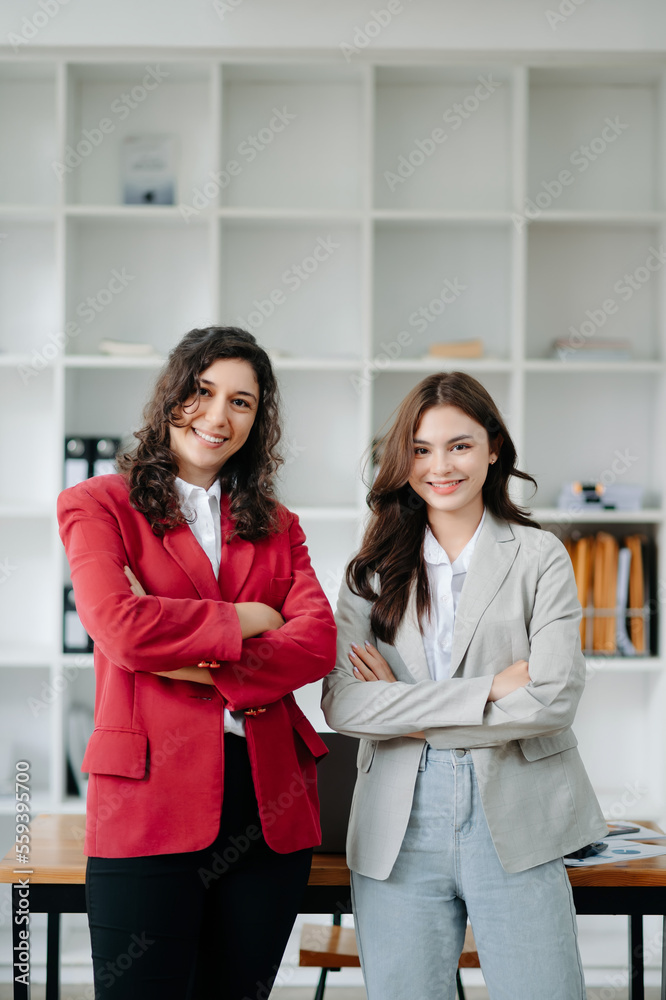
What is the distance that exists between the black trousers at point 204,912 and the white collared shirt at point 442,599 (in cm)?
41

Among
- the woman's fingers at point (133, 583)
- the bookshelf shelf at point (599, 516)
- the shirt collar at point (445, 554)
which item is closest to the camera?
the woman's fingers at point (133, 583)

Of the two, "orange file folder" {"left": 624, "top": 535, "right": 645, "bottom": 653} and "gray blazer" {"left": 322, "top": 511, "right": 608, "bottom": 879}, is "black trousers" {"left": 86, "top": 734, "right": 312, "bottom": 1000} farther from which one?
"orange file folder" {"left": 624, "top": 535, "right": 645, "bottom": 653}

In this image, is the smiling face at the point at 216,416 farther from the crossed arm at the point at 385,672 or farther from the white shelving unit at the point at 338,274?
the white shelving unit at the point at 338,274

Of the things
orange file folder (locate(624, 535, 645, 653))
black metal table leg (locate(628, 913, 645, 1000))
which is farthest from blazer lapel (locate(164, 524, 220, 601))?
orange file folder (locate(624, 535, 645, 653))

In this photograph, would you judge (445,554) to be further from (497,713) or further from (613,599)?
(613,599)

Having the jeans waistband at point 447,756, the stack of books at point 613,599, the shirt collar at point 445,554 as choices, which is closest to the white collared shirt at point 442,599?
the shirt collar at point 445,554

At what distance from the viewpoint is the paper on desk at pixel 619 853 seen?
1.82 meters

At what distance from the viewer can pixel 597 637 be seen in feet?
10.2

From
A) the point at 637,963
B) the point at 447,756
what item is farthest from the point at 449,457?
the point at 637,963

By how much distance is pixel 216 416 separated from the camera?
60.4 inches

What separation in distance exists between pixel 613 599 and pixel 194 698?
209cm

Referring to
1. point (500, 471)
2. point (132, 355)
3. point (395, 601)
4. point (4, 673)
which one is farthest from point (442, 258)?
point (4, 673)

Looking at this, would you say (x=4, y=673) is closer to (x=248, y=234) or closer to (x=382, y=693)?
(x=248, y=234)

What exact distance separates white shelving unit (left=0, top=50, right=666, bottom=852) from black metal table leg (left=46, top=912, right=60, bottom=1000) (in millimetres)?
1221
